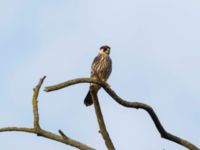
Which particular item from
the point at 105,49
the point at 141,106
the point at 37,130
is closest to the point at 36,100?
the point at 37,130

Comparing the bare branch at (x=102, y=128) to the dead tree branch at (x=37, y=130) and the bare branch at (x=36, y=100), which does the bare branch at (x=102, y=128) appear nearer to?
the dead tree branch at (x=37, y=130)

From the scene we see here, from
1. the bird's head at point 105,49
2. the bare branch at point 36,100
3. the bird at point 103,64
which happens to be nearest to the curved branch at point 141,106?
the bare branch at point 36,100

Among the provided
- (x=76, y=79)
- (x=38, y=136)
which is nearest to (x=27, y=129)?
(x=38, y=136)

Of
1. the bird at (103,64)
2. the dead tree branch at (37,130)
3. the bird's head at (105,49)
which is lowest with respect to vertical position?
the dead tree branch at (37,130)

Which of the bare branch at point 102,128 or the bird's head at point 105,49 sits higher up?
the bird's head at point 105,49

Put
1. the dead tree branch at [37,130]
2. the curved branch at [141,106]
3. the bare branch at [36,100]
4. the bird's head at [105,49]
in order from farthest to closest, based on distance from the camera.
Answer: the bird's head at [105,49]
the bare branch at [36,100]
the dead tree branch at [37,130]
the curved branch at [141,106]

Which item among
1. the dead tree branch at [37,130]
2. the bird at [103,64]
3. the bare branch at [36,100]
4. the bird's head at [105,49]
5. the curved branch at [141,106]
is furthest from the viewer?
the bird's head at [105,49]

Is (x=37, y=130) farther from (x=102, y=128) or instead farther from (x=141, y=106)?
(x=141, y=106)

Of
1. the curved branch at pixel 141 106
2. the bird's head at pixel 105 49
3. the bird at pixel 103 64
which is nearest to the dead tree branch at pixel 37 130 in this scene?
the curved branch at pixel 141 106

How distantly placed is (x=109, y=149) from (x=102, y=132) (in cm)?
26

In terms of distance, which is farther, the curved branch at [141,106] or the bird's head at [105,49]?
the bird's head at [105,49]

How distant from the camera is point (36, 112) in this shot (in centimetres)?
671

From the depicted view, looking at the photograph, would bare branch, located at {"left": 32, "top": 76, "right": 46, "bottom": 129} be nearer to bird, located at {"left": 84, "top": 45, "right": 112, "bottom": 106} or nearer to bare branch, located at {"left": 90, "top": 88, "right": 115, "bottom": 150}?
bare branch, located at {"left": 90, "top": 88, "right": 115, "bottom": 150}

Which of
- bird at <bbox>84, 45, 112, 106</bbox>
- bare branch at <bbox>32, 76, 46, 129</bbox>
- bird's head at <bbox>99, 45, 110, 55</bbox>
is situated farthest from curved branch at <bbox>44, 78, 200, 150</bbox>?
bird's head at <bbox>99, 45, 110, 55</bbox>
